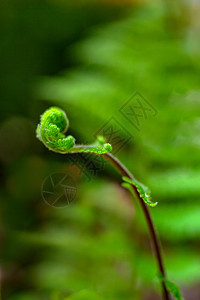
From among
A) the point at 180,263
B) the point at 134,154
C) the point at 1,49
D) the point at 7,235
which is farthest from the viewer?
the point at 1,49

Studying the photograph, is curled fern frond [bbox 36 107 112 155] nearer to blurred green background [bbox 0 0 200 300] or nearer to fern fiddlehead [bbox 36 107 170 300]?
fern fiddlehead [bbox 36 107 170 300]

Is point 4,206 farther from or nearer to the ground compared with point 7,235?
farther from the ground

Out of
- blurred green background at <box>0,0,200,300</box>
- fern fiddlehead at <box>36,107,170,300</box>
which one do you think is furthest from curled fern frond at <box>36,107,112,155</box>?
blurred green background at <box>0,0,200,300</box>

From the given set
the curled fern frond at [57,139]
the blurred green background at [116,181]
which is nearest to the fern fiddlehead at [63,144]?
the curled fern frond at [57,139]

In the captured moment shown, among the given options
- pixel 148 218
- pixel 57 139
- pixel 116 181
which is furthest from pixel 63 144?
pixel 116 181

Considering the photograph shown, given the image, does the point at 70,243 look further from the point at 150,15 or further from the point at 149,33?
the point at 150,15

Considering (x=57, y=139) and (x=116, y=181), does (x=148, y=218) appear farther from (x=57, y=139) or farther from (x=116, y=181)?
(x=116, y=181)

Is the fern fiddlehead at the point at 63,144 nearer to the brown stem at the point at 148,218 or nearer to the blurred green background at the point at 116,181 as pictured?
the brown stem at the point at 148,218

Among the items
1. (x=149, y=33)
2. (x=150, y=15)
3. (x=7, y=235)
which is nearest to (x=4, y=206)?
(x=7, y=235)
